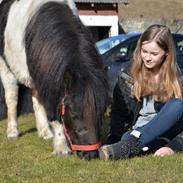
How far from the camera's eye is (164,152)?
5156 millimetres

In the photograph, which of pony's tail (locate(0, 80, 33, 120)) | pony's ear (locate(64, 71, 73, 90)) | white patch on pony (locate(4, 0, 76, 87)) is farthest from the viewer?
pony's tail (locate(0, 80, 33, 120))

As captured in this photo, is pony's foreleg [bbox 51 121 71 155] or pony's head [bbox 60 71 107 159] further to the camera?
pony's foreleg [bbox 51 121 71 155]

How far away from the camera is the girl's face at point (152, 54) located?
16.3 feet

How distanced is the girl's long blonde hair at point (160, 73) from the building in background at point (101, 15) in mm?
21643

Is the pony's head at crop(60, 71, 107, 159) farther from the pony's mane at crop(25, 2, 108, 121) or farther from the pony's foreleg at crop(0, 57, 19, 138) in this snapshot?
the pony's foreleg at crop(0, 57, 19, 138)

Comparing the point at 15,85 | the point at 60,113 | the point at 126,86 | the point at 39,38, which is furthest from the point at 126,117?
the point at 15,85

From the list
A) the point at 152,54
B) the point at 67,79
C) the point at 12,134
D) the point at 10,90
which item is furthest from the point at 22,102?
the point at 152,54

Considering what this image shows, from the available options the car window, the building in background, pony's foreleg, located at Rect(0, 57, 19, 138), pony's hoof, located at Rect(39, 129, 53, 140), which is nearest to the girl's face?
pony's hoof, located at Rect(39, 129, 53, 140)

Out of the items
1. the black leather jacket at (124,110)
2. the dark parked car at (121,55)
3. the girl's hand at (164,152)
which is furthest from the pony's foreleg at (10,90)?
the dark parked car at (121,55)

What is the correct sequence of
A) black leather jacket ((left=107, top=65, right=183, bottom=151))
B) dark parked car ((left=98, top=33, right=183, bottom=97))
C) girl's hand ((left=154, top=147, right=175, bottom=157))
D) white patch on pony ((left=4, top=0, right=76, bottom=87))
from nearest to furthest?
1. girl's hand ((left=154, top=147, right=175, bottom=157))
2. black leather jacket ((left=107, top=65, right=183, bottom=151))
3. white patch on pony ((left=4, top=0, right=76, bottom=87))
4. dark parked car ((left=98, top=33, right=183, bottom=97))

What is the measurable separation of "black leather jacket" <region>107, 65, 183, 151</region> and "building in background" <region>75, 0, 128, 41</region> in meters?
21.4

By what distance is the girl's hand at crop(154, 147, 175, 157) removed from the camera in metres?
5.14

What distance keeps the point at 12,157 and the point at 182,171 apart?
6.47ft

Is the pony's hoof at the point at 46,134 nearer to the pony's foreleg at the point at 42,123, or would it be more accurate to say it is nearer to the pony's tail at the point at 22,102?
the pony's foreleg at the point at 42,123
